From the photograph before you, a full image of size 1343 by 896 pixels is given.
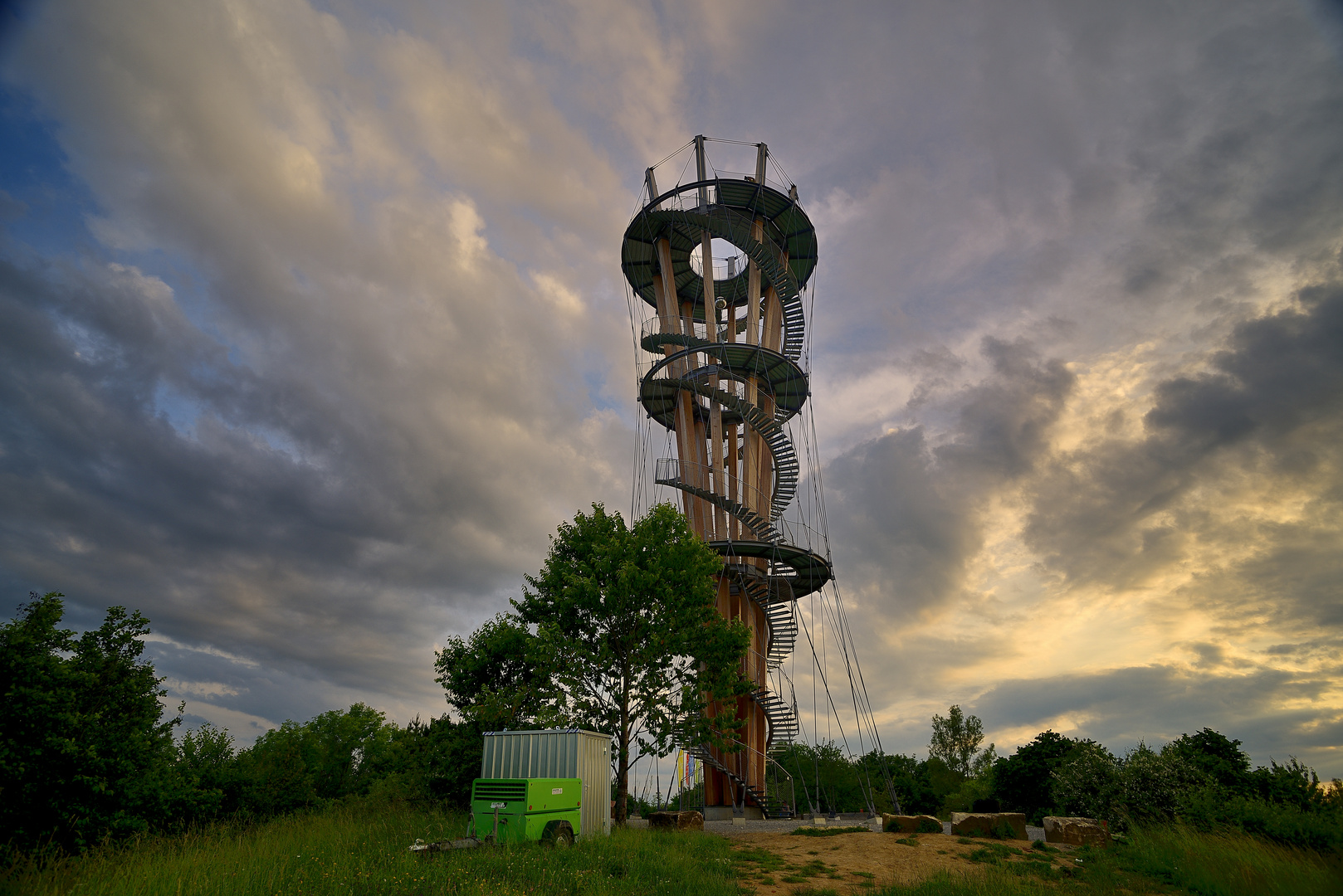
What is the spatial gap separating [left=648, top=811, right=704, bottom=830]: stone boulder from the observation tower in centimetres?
525

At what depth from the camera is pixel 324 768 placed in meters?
49.6

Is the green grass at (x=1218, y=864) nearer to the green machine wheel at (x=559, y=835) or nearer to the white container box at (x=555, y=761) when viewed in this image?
the green machine wheel at (x=559, y=835)

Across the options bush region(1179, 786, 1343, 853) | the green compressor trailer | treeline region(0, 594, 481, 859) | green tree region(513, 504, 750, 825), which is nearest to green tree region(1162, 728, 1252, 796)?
bush region(1179, 786, 1343, 853)

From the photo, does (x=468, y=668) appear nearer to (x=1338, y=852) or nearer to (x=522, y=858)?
(x=522, y=858)

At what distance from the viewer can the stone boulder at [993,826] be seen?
1952cm

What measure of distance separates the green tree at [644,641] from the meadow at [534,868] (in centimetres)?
544

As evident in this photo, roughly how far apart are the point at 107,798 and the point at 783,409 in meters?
30.4

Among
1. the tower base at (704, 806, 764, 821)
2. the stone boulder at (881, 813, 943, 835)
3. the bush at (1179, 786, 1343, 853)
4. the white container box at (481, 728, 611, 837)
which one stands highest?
the white container box at (481, 728, 611, 837)

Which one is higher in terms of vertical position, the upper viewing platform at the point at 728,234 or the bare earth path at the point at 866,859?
the upper viewing platform at the point at 728,234

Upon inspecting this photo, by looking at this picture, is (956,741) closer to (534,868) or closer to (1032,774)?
(1032,774)

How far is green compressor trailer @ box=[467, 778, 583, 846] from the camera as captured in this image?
45.4ft

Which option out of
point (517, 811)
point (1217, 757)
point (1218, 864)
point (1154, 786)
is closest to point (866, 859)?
point (1218, 864)

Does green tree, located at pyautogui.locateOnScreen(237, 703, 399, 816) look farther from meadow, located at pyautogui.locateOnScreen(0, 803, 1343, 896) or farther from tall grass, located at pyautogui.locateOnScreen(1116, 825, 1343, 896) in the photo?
tall grass, located at pyautogui.locateOnScreen(1116, 825, 1343, 896)

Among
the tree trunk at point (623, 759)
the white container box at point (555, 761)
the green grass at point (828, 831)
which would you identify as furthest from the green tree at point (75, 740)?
the green grass at point (828, 831)
